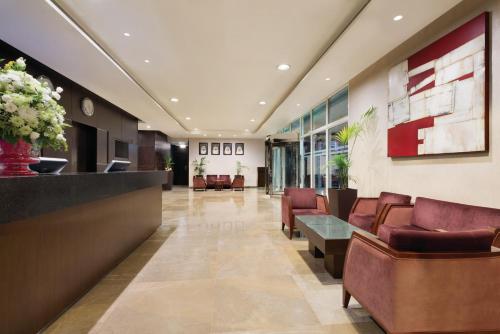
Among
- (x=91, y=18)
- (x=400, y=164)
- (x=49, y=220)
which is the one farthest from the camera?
(x=400, y=164)

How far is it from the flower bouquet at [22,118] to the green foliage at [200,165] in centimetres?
1364

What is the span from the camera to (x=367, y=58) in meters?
4.61

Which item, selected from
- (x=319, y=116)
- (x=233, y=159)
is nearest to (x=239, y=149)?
(x=233, y=159)

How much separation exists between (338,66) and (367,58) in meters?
0.55

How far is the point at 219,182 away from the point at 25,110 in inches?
519

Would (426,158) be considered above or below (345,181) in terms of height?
above

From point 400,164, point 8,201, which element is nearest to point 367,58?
point 400,164

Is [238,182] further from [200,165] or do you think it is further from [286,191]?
[286,191]

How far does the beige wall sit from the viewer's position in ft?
9.41

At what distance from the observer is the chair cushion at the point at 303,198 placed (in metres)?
5.02

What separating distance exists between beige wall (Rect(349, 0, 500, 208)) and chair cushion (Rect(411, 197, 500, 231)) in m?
0.29

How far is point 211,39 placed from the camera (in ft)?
13.5

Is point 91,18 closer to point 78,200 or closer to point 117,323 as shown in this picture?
point 78,200

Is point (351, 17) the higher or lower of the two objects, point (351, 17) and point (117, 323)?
the higher
